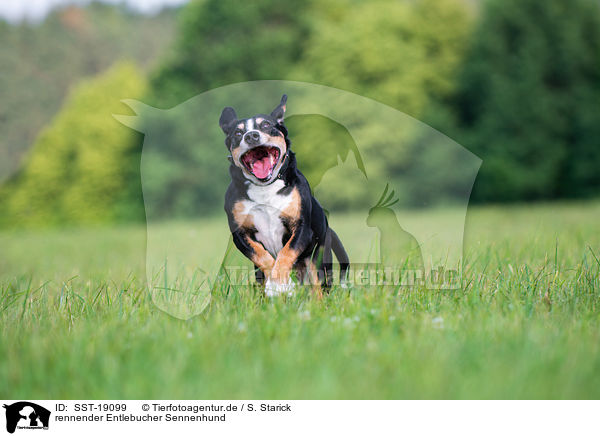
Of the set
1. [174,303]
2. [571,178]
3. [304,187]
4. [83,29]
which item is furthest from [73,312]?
[83,29]

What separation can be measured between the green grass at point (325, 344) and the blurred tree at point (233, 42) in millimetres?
12484

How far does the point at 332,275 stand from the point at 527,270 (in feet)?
4.56

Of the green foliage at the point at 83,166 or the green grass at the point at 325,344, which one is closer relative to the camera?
the green grass at the point at 325,344

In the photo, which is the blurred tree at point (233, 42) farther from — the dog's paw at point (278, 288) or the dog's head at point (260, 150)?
the dog's paw at point (278, 288)

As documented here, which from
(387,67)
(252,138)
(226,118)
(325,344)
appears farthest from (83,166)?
(325,344)

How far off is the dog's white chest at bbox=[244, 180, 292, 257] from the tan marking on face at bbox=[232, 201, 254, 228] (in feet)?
0.07

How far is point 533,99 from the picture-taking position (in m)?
16.2

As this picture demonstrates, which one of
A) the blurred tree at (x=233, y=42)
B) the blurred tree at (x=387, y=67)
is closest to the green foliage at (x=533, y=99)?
the blurred tree at (x=387, y=67)

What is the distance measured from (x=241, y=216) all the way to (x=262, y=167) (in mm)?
373

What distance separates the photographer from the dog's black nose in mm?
2836

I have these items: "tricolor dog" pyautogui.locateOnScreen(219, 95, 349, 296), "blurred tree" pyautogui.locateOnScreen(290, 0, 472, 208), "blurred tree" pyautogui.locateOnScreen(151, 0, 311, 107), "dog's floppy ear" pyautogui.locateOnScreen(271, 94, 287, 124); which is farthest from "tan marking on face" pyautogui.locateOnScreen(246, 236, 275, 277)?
"blurred tree" pyautogui.locateOnScreen(151, 0, 311, 107)

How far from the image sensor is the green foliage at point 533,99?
15.8 m
